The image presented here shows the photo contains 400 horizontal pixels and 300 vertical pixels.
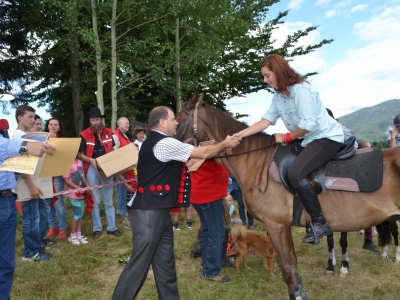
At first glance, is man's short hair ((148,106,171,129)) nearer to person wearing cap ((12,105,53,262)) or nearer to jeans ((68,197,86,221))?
person wearing cap ((12,105,53,262))

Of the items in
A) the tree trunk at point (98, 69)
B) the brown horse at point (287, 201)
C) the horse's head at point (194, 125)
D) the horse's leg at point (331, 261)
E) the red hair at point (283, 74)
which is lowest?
the horse's leg at point (331, 261)

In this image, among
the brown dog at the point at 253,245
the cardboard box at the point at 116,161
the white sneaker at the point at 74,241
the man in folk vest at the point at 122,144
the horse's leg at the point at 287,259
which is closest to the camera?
the horse's leg at the point at 287,259

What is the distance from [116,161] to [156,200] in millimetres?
3370

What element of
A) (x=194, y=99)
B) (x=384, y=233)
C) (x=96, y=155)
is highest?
(x=194, y=99)

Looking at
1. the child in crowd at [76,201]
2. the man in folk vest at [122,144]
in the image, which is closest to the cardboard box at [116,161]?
the child in crowd at [76,201]

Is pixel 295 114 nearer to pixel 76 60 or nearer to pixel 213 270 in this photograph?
pixel 213 270

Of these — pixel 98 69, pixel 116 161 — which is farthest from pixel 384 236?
pixel 98 69

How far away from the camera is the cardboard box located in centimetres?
619

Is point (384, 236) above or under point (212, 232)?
under

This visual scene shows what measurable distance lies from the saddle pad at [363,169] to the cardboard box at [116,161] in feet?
13.0

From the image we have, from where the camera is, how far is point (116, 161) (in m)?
6.30

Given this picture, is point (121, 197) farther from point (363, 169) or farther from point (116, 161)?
point (363, 169)

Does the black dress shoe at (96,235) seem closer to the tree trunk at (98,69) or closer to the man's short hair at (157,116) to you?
the man's short hair at (157,116)

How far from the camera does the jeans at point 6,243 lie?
3.32m
